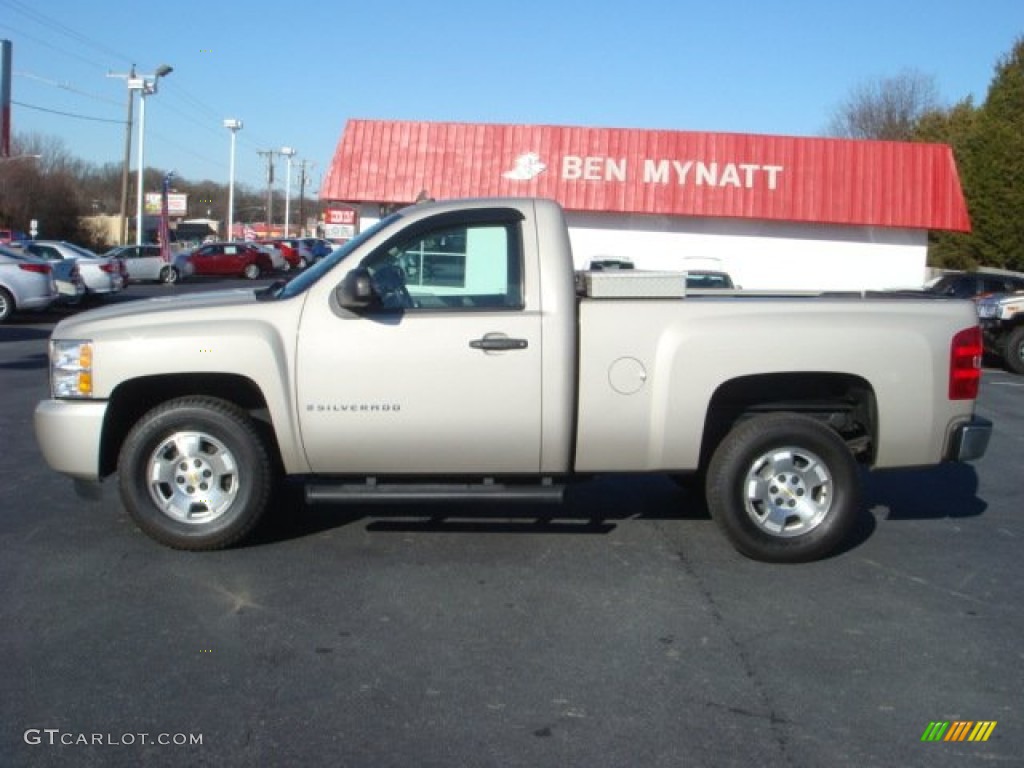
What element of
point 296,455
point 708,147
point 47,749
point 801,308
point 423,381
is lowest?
point 47,749

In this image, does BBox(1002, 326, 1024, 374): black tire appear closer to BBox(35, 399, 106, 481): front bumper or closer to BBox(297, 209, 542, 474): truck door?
BBox(297, 209, 542, 474): truck door

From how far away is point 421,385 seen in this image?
6062 millimetres

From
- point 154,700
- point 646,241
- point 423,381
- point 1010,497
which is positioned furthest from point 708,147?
point 154,700

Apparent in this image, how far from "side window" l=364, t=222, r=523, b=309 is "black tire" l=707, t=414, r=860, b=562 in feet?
5.23

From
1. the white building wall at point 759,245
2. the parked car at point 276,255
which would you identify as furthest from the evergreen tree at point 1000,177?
the parked car at point 276,255

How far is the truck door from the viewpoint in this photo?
6.05m

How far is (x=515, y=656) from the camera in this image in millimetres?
4875

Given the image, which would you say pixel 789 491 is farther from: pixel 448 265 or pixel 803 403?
pixel 448 265

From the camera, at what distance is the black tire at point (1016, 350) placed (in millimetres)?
18641

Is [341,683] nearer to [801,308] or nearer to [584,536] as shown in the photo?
[584,536]

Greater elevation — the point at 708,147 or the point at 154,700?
the point at 708,147

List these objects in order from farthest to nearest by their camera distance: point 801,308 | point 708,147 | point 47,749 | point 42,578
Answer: point 708,147, point 801,308, point 42,578, point 47,749

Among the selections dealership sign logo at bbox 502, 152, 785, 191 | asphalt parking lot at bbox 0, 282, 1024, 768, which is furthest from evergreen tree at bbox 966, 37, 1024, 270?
asphalt parking lot at bbox 0, 282, 1024, 768

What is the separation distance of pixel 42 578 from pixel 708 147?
3019 centimetres
